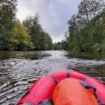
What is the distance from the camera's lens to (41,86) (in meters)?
5.93

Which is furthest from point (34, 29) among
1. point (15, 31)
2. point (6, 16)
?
point (6, 16)

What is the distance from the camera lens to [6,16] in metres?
44.1

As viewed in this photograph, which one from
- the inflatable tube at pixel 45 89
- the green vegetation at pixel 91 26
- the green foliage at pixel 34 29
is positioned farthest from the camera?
the green foliage at pixel 34 29

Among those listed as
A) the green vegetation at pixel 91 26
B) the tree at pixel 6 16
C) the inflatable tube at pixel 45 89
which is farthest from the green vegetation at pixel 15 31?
the inflatable tube at pixel 45 89

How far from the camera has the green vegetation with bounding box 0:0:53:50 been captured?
4416 cm

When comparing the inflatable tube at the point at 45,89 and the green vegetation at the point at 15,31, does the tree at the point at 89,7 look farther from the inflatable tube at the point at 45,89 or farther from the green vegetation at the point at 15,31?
the inflatable tube at the point at 45,89

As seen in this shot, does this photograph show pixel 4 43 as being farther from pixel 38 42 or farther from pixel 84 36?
pixel 38 42

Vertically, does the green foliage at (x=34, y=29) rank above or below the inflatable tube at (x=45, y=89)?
above

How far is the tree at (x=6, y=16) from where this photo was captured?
43406mm

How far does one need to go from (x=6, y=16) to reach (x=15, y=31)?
17.8 meters

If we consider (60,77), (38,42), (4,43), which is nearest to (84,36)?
(4,43)

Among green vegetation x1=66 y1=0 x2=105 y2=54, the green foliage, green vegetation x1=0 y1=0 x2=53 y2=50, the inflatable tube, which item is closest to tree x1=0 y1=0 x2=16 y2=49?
green vegetation x1=0 y1=0 x2=53 y2=50

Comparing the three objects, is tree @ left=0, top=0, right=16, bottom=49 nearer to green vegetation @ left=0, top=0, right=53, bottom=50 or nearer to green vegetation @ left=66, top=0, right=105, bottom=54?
green vegetation @ left=0, top=0, right=53, bottom=50

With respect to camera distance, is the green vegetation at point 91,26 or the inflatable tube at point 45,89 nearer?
the inflatable tube at point 45,89
